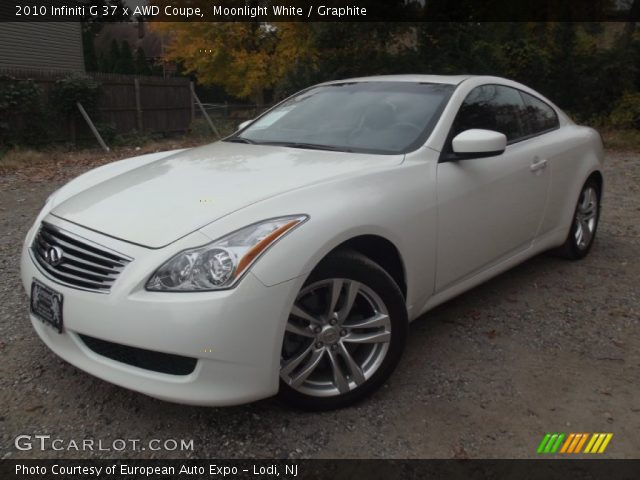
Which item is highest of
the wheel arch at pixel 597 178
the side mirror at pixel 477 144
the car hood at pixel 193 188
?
the side mirror at pixel 477 144

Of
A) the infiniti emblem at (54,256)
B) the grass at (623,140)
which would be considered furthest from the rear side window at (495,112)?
the grass at (623,140)

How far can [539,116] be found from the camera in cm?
420

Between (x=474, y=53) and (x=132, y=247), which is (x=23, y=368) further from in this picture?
(x=474, y=53)

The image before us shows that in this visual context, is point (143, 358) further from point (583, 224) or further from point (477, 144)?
point (583, 224)

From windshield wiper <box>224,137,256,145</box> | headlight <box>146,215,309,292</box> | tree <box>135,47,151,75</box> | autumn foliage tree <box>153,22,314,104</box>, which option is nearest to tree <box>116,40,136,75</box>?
tree <box>135,47,151,75</box>

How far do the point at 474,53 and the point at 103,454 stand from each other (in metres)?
15.9

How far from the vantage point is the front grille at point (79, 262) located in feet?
7.28

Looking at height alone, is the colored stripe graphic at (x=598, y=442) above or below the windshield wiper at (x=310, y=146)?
below

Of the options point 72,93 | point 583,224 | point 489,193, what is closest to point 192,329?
point 489,193

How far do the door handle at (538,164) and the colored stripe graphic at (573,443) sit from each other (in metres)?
1.82

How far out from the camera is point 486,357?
312 centimetres

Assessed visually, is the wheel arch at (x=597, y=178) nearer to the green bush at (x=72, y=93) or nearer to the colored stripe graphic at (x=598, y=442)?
the colored stripe graphic at (x=598, y=442)

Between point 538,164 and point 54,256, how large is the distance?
→ 296 centimetres
